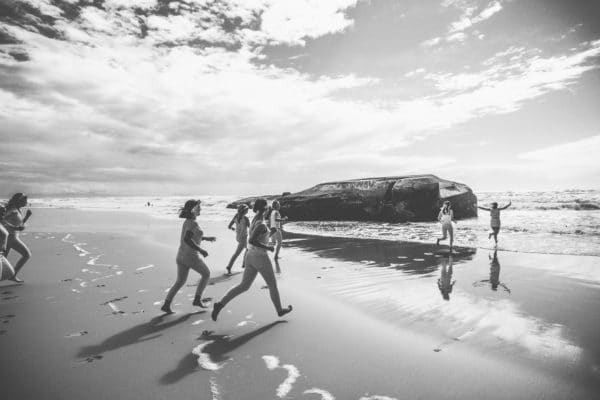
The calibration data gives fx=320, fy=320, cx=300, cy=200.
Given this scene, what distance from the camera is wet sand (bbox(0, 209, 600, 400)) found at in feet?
11.4

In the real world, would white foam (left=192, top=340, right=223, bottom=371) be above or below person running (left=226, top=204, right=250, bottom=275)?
below

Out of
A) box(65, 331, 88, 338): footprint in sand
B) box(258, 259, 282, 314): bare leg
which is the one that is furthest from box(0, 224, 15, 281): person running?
box(258, 259, 282, 314): bare leg

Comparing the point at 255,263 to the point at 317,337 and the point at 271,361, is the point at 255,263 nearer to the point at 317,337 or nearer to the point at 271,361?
the point at 317,337

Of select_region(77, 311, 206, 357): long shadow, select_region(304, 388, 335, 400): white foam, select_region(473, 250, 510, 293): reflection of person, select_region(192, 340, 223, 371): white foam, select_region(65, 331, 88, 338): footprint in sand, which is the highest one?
select_region(473, 250, 510, 293): reflection of person

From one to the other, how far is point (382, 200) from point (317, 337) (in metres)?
20.3

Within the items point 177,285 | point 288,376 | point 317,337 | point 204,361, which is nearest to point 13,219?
point 177,285

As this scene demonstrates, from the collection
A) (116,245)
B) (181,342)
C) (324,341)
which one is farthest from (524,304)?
(116,245)

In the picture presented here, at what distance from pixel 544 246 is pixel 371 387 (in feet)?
42.4

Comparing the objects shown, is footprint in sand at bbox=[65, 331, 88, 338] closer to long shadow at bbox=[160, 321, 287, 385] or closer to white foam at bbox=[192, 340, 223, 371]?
long shadow at bbox=[160, 321, 287, 385]

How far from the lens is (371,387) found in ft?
11.3

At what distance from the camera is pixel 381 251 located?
12492 millimetres

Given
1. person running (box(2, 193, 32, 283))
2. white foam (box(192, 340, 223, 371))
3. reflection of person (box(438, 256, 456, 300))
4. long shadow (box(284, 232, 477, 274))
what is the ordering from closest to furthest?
white foam (box(192, 340, 223, 371))
reflection of person (box(438, 256, 456, 300))
person running (box(2, 193, 32, 283))
long shadow (box(284, 232, 477, 274))

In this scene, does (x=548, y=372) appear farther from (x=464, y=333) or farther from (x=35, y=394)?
(x=35, y=394)

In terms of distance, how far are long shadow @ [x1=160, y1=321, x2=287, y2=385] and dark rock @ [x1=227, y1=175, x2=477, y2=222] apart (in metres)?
19.6
